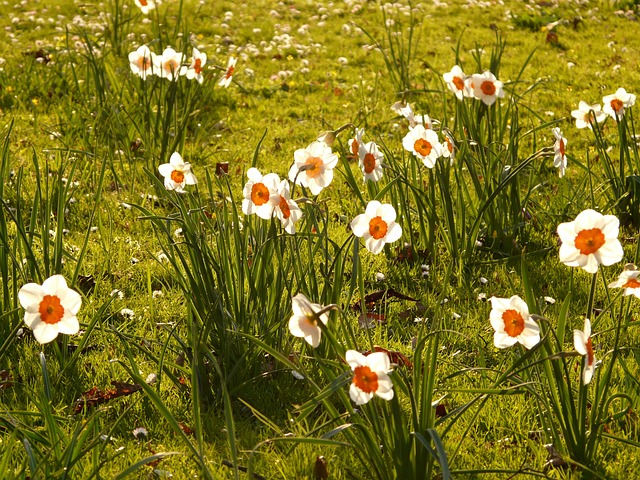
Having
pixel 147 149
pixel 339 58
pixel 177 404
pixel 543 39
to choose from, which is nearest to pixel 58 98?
pixel 147 149

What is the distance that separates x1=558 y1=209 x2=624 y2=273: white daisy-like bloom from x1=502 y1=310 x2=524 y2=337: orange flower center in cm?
17

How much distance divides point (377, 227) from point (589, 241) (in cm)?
56

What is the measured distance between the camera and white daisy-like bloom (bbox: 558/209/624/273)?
187cm

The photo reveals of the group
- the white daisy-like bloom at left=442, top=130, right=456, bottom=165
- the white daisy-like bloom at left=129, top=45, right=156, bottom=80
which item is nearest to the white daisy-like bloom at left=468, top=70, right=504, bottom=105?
the white daisy-like bloom at left=442, top=130, right=456, bottom=165

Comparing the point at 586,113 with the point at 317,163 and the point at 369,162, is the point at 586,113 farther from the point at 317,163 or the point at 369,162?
the point at 317,163

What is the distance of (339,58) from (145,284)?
4.02 m

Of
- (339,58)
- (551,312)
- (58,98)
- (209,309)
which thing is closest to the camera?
(209,309)

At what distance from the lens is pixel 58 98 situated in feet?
17.3

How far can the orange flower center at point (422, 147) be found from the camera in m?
2.87

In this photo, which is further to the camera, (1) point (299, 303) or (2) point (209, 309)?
(2) point (209, 309)

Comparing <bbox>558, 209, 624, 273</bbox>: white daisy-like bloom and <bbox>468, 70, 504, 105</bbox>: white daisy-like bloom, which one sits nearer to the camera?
<bbox>558, 209, 624, 273</bbox>: white daisy-like bloom

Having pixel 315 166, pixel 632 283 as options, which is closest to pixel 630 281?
pixel 632 283

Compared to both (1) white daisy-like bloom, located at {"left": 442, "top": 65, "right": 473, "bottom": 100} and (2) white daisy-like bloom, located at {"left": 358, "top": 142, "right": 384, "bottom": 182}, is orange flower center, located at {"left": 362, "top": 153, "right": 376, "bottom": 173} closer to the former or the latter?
(2) white daisy-like bloom, located at {"left": 358, "top": 142, "right": 384, "bottom": 182}

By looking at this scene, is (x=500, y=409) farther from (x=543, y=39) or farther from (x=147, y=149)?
(x=543, y=39)
